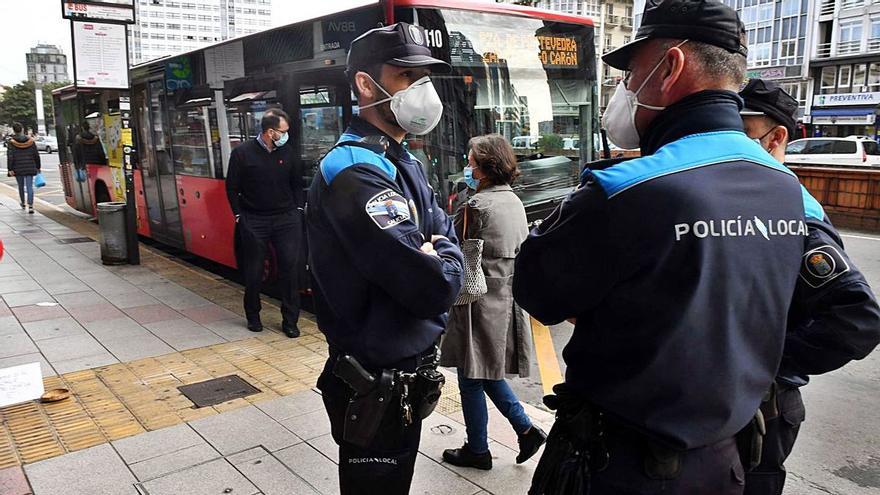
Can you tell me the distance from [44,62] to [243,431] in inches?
6748

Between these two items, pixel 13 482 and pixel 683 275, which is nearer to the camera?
pixel 683 275

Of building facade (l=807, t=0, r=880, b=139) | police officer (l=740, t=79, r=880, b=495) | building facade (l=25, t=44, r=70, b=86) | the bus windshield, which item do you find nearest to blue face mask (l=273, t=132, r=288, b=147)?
the bus windshield

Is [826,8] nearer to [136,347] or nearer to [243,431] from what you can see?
[136,347]

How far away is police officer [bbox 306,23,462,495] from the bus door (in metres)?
7.85

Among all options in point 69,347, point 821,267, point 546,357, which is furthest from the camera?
point 546,357

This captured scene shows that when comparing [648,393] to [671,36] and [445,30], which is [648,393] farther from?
[445,30]

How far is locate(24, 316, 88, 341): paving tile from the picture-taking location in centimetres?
607

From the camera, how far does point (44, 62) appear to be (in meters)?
146

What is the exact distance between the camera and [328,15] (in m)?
6.14

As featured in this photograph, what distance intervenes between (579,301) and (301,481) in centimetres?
244

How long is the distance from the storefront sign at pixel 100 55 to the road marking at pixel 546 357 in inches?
269

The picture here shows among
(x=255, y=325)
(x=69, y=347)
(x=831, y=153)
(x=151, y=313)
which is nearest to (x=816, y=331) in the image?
(x=255, y=325)

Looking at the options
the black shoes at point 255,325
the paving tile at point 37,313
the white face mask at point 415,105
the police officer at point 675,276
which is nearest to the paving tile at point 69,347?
the paving tile at point 37,313

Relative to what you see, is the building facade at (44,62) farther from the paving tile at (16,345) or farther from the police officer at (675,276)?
the police officer at (675,276)
